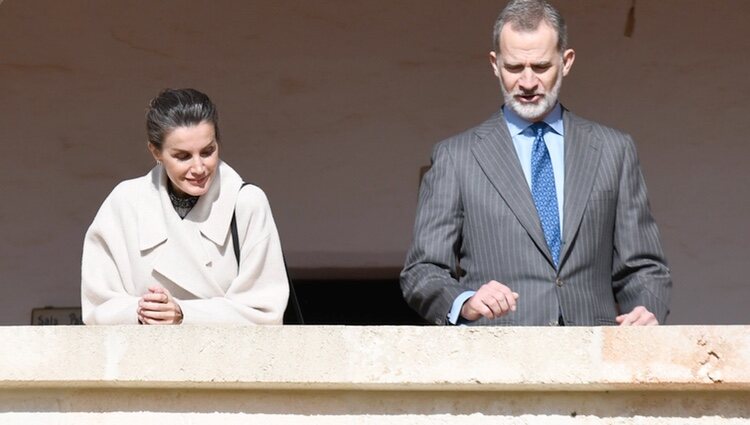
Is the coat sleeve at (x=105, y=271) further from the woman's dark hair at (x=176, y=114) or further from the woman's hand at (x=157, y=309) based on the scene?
the woman's dark hair at (x=176, y=114)

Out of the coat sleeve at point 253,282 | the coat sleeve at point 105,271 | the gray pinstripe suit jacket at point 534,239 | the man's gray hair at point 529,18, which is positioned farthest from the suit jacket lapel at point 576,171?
the coat sleeve at point 105,271

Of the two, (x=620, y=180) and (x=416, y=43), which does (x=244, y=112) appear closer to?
(x=416, y=43)

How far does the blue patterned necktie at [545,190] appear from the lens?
14.4ft

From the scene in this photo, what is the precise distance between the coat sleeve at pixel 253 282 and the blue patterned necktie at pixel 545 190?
696mm

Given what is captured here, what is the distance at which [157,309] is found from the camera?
4.31 meters

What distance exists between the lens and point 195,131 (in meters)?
4.53

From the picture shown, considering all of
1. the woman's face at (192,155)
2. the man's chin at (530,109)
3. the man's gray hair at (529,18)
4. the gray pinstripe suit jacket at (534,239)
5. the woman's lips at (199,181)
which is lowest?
the gray pinstripe suit jacket at (534,239)

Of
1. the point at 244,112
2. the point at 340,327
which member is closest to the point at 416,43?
the point at 244,112

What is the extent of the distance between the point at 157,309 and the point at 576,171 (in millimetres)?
1098

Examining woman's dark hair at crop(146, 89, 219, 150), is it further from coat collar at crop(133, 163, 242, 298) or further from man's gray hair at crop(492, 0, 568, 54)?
man's gray hair at crop(492, 0, 568, 54)

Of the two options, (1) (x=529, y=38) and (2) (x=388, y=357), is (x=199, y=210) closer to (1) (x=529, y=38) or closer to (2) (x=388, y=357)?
(2) (x=388, y=357)

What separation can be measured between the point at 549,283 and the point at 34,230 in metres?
4.14

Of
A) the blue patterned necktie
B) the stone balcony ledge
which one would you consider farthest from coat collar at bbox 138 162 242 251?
the blue patterned necktie

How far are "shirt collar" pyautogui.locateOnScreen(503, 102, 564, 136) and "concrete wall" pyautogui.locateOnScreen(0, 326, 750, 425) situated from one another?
2.25 ft
